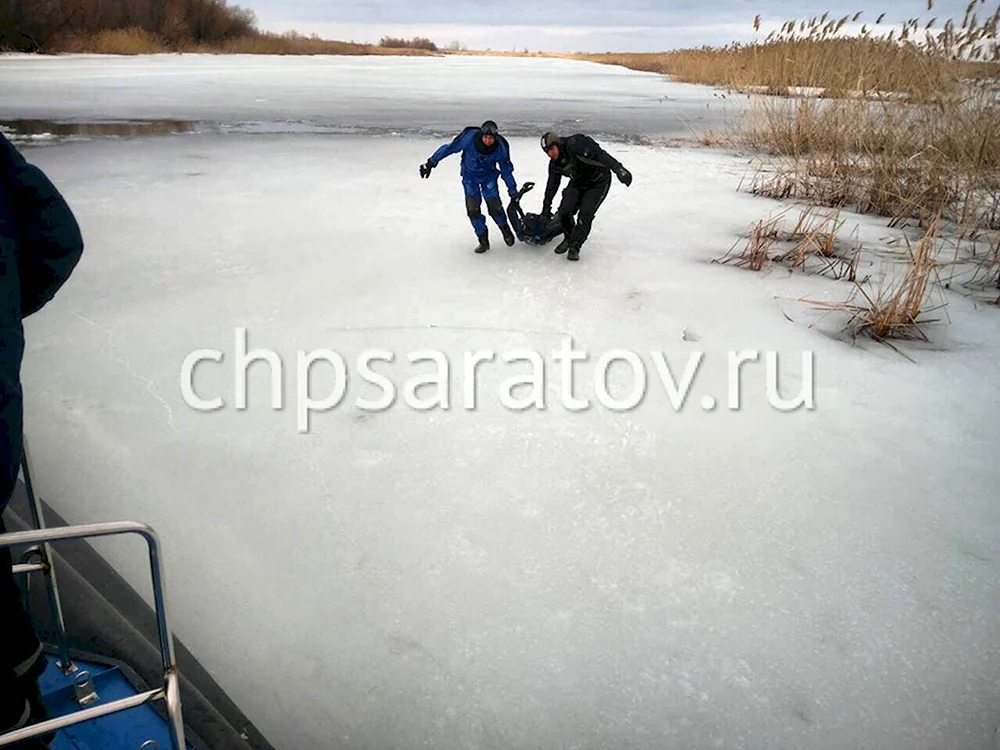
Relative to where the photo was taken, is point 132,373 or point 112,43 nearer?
point 132,373

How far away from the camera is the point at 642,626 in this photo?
1441 millimetres

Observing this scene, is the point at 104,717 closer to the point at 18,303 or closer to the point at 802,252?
the point at 18,303

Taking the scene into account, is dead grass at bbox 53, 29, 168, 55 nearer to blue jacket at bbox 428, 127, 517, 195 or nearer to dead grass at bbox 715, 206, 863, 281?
blue jacket at bbox 428, 127, 517, 195

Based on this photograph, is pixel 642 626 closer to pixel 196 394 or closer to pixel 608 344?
pixel 608 344

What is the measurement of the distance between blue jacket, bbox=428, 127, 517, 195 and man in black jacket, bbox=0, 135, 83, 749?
2848 millimetres

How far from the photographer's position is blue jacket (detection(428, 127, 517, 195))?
3648mm

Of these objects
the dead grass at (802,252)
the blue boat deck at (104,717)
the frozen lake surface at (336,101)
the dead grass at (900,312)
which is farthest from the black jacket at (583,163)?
the frozen lake surface at (336,101)

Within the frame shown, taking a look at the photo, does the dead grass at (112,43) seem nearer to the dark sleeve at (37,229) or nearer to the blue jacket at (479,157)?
the blue jacket at (479,157)

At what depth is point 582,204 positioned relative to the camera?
3684 mm

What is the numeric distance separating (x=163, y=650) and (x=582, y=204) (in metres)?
3.23

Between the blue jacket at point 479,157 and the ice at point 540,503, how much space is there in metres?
0.50

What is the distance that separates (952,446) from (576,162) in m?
2.28

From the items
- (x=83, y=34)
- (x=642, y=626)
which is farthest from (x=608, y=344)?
(x=83, y=34)

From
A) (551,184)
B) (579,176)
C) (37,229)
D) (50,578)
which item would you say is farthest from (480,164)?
(50,578)
